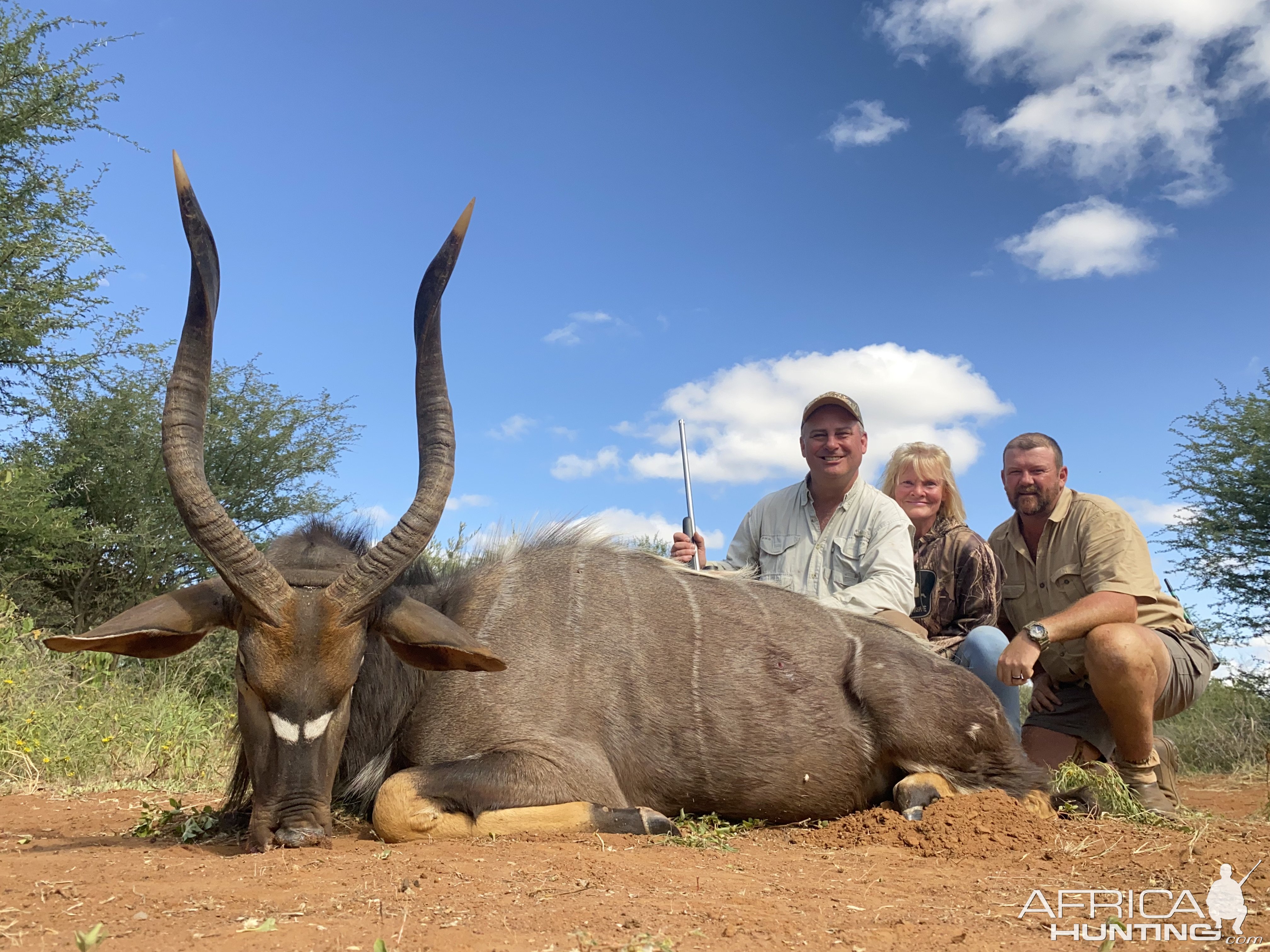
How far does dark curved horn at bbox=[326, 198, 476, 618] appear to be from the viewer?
12.2ft

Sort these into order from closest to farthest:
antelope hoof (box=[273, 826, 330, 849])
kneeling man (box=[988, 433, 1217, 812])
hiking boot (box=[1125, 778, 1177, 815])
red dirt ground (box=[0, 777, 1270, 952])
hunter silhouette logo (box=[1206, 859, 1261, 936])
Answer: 1. red dirt ground (box=[0, 777, 1270, 952])
2. hunter silhouette logo (box=[1206, 859, 1261, 936])
3. antelope hoof (box=[273, 826, 330, 849])
4. hiking boot (box=[1125, 778, 1177, 815])
5. kneeling man (box=[988, 433, 1217, 812])

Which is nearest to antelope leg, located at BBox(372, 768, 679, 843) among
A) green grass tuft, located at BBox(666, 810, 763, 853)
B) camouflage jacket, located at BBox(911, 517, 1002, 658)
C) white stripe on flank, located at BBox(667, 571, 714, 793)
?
green grass tuft, located at BBox(666, 810, 763, 853)

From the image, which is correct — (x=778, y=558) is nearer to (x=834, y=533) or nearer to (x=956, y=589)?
(x=834, y=533)

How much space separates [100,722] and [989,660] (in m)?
5.69

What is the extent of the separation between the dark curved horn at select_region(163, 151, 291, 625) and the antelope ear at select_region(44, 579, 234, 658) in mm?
107

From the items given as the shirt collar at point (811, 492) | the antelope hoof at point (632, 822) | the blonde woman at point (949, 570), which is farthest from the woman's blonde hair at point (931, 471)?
the antelope hoof at point (632, 822)

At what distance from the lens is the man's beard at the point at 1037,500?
19.7 ft

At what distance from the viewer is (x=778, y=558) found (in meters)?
6.18

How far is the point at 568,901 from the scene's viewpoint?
268 centimetres

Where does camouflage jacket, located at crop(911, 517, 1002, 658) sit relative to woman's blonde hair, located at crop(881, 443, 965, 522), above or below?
below

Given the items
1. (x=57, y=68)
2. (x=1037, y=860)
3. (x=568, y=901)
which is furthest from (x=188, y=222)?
(x=57, y=68)

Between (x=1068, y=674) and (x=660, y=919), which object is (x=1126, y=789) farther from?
(x=660, y=919)

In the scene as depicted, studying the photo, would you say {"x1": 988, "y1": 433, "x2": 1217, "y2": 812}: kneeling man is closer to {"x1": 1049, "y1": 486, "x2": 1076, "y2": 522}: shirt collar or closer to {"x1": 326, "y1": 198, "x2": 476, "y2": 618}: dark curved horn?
{"x1": 1049, "y1": 486, "x2": 1076, "y2": 522}: shirt collar

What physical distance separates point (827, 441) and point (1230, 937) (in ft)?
12.3
